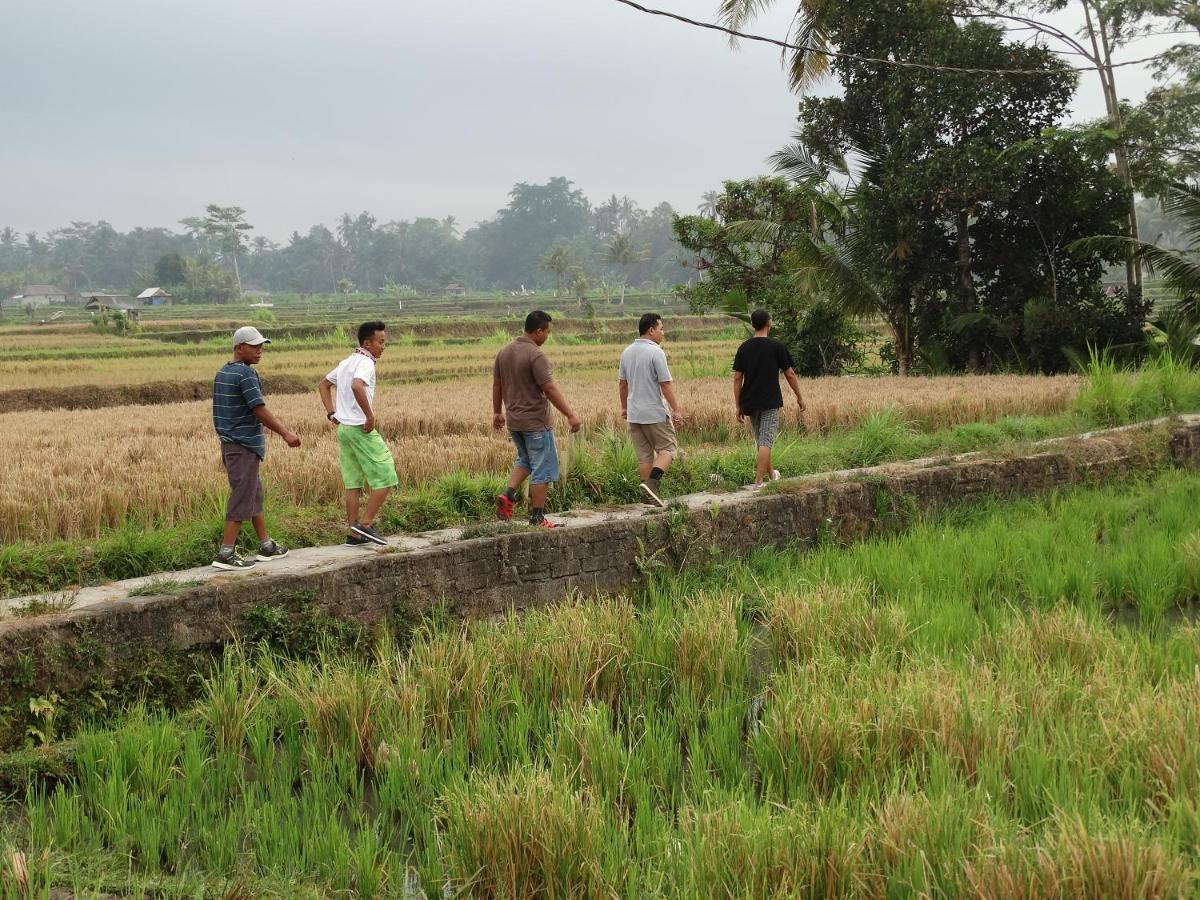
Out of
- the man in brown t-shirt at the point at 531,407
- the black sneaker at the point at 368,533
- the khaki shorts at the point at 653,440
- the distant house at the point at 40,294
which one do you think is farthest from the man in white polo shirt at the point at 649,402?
the distant house at the point at 40,294

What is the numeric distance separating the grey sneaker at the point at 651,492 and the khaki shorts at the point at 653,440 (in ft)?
0.59

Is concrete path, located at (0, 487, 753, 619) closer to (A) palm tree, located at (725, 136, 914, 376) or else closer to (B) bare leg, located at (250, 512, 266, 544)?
(B) bare leg, located at (250, 512, 266, 544)

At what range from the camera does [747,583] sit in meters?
6.22

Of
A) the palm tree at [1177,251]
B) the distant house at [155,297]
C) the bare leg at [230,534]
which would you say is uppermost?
the distant house at [155,297]

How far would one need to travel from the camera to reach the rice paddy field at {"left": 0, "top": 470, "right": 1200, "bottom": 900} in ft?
9.25

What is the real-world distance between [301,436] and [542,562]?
5.10m

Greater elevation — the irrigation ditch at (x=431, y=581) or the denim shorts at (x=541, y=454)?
the denim shorts at (x=541, y=454)

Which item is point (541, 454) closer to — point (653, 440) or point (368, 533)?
point (653, 440)

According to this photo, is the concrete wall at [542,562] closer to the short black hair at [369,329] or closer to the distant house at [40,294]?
the short black hair at [369,329]

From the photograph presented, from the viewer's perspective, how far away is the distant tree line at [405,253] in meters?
91.2

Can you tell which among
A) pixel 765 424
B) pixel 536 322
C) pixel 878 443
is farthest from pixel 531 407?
pixel 878 443

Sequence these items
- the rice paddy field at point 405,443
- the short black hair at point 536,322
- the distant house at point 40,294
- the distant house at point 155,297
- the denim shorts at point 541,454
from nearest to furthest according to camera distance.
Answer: the rice paddy field at point 405,443, the short black hair at point 536,322, the denim shorts at point 541,454, the distant house at point 155,297, the distant house at point 40,294

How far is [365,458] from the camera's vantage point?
Result: 5793 mm

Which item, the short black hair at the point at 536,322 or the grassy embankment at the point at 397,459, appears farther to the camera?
the short black hair at the point at 536,322
